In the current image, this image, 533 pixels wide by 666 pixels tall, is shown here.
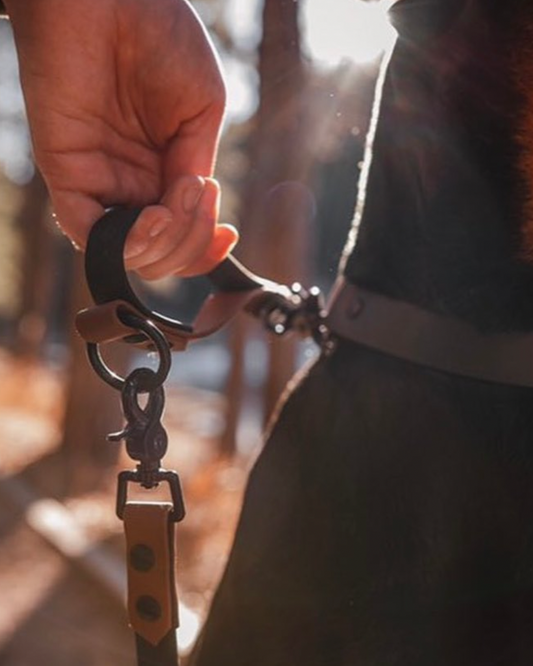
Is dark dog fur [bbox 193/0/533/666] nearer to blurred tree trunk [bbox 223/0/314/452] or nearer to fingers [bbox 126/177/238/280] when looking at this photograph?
fingers [bbox 126/177/238/280]

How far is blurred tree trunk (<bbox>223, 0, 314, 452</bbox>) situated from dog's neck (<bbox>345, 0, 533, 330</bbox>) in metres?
2.26

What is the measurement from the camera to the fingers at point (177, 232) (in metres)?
1.80

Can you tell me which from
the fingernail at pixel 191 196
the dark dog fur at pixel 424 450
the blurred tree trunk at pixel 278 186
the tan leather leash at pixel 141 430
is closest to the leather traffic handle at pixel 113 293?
the tan leather leash at pixel 141 430

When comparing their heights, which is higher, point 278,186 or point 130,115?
point 130,115

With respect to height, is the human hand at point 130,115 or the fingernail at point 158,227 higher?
the human hand at point 130,115

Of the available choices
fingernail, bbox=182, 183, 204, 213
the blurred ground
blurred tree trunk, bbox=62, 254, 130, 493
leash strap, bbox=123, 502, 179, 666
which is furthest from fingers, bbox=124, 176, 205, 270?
blurred tree trunk, bbox=62, 254, 130, 493

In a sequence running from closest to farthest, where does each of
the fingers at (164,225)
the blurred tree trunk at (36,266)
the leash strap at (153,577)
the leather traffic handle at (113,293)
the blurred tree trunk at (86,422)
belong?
the leash strap at (153,577) < the leather traffic handle at (113,293) < the fingers at (164,225) < the blurred tree trunk at (86,422) < the blurred tree trunk at (36,266)

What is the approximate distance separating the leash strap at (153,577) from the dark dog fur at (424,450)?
0.19 meters

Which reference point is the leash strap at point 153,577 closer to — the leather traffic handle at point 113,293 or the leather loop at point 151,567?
the leather loop at point 151,567

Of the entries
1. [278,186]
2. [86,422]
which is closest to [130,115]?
[278,186]

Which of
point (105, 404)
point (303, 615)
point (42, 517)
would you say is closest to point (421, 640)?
point (303, 615)

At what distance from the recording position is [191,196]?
1862mm

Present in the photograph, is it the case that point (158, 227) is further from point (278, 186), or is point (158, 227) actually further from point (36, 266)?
point (36, 266)

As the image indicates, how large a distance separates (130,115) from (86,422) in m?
7.31
